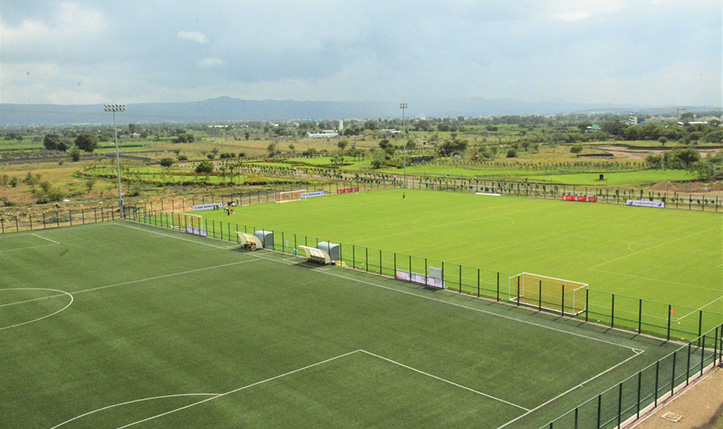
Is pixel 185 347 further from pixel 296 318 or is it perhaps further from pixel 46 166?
pixel 46 166

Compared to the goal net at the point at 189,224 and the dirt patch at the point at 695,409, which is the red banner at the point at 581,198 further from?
the dirt patch at the point at 695,409

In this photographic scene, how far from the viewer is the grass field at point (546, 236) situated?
3416 centimetres

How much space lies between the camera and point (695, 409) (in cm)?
1811

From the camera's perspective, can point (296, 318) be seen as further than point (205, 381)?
Yes

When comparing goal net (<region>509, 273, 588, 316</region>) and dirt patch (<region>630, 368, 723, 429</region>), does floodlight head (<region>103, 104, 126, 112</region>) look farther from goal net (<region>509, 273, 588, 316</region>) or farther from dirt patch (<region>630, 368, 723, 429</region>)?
dirt patch (<region>630, 368, 723, 429</region>)

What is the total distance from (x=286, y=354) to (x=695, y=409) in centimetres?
1453

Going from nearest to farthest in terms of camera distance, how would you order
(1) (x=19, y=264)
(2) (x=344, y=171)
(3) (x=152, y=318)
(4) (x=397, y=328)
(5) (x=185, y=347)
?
1. (5) (x=185, y=347)
2. (4) (x=397, y=328)
3. (3) (x=152, y=318)
4. (1) (x=19, y=264)
5. (2) (x=344, y=171)

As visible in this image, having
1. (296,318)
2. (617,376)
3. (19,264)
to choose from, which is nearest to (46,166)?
(19,264)

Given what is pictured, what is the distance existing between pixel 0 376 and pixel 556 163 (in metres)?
124

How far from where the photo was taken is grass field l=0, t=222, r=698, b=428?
749 inches

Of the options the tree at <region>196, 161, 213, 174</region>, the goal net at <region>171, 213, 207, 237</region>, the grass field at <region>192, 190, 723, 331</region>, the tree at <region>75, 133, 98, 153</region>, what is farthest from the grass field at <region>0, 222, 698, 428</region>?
the tree at <region>75, 133, 98, 153</region>

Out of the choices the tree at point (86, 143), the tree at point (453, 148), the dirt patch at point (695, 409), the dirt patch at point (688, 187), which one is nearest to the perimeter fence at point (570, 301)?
the dirt patch at point (695, 409)

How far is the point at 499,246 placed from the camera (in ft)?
149

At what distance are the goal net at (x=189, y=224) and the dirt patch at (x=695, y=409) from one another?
1561 inches
